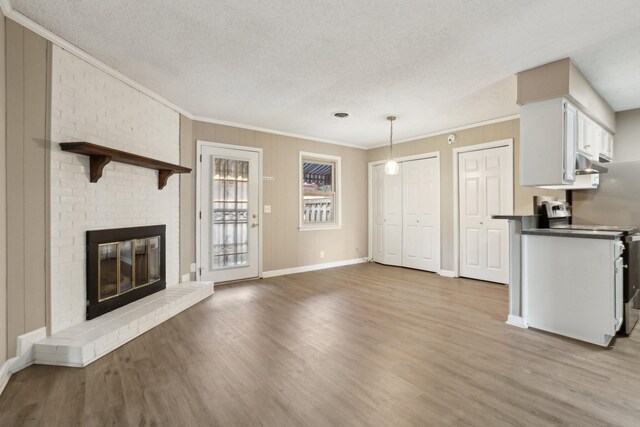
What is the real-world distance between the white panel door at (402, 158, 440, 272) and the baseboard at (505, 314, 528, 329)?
2397 millimetres

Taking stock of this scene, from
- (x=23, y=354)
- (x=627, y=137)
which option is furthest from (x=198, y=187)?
(x=627, y=137)

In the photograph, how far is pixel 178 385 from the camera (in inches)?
80.8

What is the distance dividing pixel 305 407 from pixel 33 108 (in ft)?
9.80

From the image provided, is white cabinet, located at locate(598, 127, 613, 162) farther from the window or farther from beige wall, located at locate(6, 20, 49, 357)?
beige wall, located at locate(6, 20, 49, 357)

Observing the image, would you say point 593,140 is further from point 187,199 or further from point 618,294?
point 187,199

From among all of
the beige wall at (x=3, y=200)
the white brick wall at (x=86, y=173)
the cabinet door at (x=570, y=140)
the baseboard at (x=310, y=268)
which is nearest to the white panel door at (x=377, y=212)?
the baseboard at (x=310, y=268)

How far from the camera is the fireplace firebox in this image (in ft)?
9.38

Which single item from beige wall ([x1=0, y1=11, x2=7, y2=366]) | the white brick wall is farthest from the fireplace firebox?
beige wall ([x1=0, y1=11, x2=7, y2=366])

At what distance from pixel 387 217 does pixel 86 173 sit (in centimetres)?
508

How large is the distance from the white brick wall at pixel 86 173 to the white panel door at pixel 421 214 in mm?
4333

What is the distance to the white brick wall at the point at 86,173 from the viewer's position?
2582 millimetres

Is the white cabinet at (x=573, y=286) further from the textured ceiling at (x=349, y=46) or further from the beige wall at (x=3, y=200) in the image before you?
the beige wall at (x=3, y=200)

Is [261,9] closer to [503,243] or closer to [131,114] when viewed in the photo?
[131,114]

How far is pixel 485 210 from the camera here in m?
4.89
